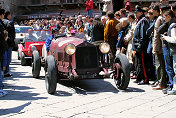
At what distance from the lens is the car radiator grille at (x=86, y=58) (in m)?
7.79

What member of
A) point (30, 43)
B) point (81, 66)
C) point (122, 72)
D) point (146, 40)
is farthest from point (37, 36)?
point (122, 72)

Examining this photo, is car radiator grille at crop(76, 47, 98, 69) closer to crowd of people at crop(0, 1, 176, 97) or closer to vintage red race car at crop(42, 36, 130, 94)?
vintage red race car at crop(42, 36, 130, 94)

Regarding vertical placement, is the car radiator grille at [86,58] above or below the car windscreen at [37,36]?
below

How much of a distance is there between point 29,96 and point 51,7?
4416 cm

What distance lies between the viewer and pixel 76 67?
7.75m

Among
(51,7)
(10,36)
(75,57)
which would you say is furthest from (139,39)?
(51,7)

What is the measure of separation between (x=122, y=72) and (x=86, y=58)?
34.7 inches

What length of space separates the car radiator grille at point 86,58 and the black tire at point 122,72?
1.76 ft

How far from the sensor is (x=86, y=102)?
6.51m

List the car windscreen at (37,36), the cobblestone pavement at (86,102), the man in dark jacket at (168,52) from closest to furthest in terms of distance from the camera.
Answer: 1. the cobblestone pavement at (86,102)
2. the man in dark jacket at (168,52)
3. the car windscreen at (37,36)

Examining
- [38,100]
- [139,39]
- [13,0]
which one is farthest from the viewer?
[13,0]

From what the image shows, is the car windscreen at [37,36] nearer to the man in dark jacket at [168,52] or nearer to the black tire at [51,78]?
the black tire at [51,78]

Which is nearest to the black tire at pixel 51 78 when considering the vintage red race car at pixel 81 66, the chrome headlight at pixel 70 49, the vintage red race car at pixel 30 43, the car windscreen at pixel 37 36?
the vintage red race car at pixel 81 66

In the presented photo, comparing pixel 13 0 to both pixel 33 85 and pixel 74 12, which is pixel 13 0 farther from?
pixel 33 85
